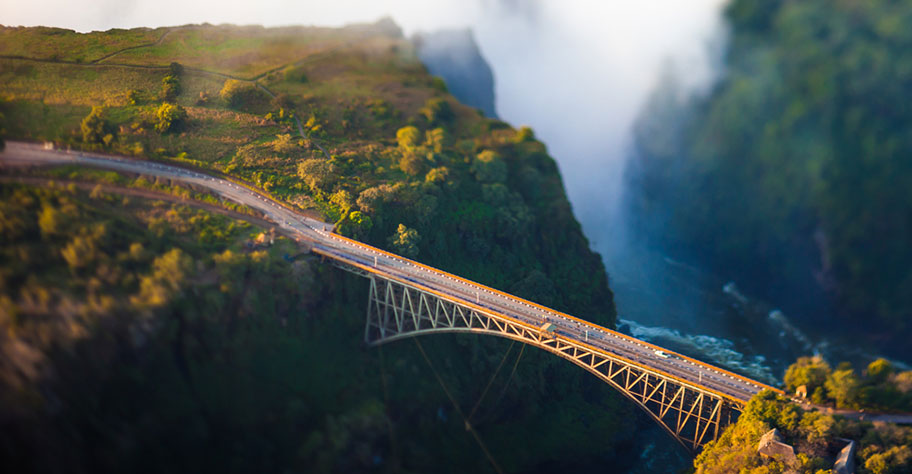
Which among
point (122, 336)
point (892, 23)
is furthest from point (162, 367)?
point (892, 23)

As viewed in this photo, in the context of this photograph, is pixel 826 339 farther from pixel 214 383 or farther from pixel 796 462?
pixel 214 383

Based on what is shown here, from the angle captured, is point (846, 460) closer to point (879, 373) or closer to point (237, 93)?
point (879, 373)

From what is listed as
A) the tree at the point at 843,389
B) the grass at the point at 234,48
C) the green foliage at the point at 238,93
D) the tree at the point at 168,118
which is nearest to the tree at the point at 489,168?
the green foliage at the point at 238,93

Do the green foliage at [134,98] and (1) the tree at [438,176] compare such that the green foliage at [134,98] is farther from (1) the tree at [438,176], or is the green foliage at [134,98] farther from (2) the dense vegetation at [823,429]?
(2) the dense vegetation at [823,429]

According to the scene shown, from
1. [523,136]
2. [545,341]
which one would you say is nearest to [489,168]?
[523,136]

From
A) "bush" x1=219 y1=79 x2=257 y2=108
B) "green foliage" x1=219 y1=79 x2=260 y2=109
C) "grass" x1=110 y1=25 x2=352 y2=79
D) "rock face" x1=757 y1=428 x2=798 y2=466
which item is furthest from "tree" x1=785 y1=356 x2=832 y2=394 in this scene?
"grass" x1=110 y1=25 x2=352 y2=79
